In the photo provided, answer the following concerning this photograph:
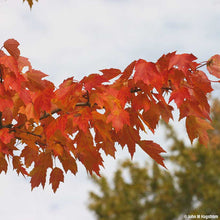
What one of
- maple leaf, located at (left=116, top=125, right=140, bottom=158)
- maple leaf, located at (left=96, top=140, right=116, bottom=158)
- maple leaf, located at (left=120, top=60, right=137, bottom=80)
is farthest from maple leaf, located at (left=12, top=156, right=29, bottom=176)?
maple leaf, located at (left=120, top=60, right=137, bottom=80)

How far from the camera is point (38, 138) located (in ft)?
10.6

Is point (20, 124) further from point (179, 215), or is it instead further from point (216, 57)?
point (179, 215)

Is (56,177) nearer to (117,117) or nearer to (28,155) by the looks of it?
(28,155)

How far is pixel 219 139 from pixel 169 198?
442 cm

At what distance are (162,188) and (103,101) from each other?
17.7 m

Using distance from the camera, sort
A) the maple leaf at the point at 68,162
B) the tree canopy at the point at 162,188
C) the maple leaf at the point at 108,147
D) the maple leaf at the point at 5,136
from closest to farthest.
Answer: the maple leaf at the point at 5,136
the maple leaf at the point at 108,147
the maple leaf at the point at 68,162
the tree canopy at the point at 162,188

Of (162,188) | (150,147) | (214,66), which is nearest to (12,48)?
(150,147)

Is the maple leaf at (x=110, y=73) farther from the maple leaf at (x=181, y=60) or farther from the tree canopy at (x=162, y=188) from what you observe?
the tree canopy at (x=162, y=188)

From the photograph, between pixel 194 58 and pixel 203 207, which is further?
pixel 203 207

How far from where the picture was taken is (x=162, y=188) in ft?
64.5

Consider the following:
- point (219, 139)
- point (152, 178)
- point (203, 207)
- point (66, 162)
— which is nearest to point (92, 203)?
point (152, 178)

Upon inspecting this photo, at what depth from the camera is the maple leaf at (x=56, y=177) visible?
3.41m

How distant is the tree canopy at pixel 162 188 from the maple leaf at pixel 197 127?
16.2 metres

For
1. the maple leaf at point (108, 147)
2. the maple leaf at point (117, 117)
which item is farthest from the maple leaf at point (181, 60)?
the maple leaf at point (108, 147)
